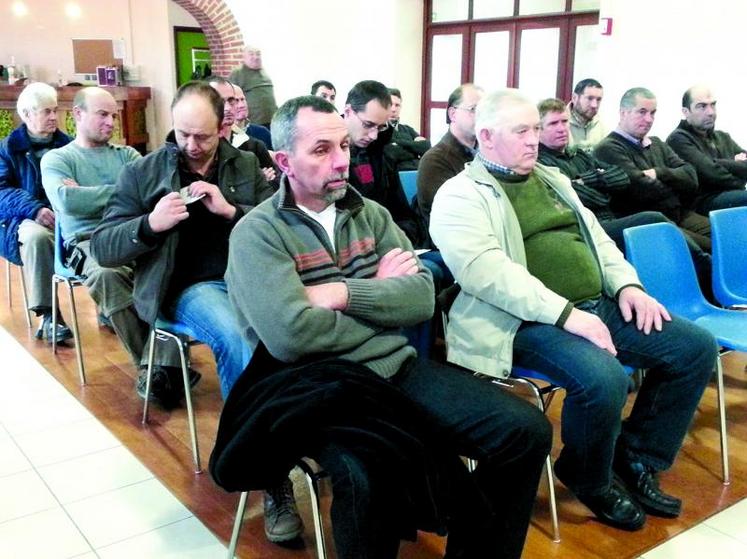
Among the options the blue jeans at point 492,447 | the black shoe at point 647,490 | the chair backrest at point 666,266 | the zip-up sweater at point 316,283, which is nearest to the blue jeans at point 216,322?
the zip-up sweater at point 316,283

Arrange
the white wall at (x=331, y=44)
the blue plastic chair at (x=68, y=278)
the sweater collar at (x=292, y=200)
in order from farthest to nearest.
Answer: the white wall at (x=331, y=44)
the blue plastic chair at (x=68, y=278)
the sweater collar at (x=292, y=200)

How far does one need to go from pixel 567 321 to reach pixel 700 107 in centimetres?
289

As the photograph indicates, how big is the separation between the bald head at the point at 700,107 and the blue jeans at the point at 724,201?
45 cm

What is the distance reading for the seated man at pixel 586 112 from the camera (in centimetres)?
488

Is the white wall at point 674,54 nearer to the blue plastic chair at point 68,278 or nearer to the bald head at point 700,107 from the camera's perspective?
the bald head at point 700,107

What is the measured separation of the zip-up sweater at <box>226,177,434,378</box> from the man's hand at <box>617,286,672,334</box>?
0.71 meters

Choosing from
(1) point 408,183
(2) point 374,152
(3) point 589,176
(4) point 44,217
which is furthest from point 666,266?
(4) point 44,217

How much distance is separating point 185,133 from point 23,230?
1683 mm

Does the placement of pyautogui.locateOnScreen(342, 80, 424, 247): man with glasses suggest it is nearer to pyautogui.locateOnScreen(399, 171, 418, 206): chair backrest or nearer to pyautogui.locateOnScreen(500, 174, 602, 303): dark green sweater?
pyautogui.locateOnScreen(399, 171, 418, 206): chair backrest

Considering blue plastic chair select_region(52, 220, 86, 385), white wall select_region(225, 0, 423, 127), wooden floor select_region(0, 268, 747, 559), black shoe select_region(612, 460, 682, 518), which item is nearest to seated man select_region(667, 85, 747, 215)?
wooden floor select_region(0, 268, 747, 559)

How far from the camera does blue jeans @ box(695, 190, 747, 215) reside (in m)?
4.17

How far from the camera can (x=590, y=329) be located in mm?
2072

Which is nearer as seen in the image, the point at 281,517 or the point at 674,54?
the point at 281,517

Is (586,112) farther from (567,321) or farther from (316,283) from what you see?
(316,283)
